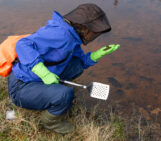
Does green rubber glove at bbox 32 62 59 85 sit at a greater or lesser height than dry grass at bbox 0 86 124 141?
greater

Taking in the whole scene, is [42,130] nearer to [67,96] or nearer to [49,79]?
[67,96]

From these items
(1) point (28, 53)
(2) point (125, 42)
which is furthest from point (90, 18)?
(2) point (125, 42)

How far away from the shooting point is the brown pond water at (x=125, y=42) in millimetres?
3172

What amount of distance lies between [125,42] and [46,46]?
88.9 inches

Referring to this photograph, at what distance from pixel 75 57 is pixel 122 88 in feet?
2.91

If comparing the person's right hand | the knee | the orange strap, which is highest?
the orange strap

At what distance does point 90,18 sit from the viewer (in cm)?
237

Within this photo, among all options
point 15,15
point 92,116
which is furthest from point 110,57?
point 15,15

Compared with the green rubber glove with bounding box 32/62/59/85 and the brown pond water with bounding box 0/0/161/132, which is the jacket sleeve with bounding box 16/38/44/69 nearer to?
the green rubber glove with bounding box 32/62/59/85

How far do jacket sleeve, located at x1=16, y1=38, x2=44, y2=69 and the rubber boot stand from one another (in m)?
0.61

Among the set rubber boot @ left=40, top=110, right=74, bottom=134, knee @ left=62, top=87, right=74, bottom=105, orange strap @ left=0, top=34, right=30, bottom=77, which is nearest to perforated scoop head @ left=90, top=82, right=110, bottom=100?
knee @ left=62, top=87, right=74, bottom=105

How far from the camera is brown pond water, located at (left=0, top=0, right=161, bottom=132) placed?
3.17 metres

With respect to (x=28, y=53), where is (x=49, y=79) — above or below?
below

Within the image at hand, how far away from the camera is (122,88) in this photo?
3.31 meters
